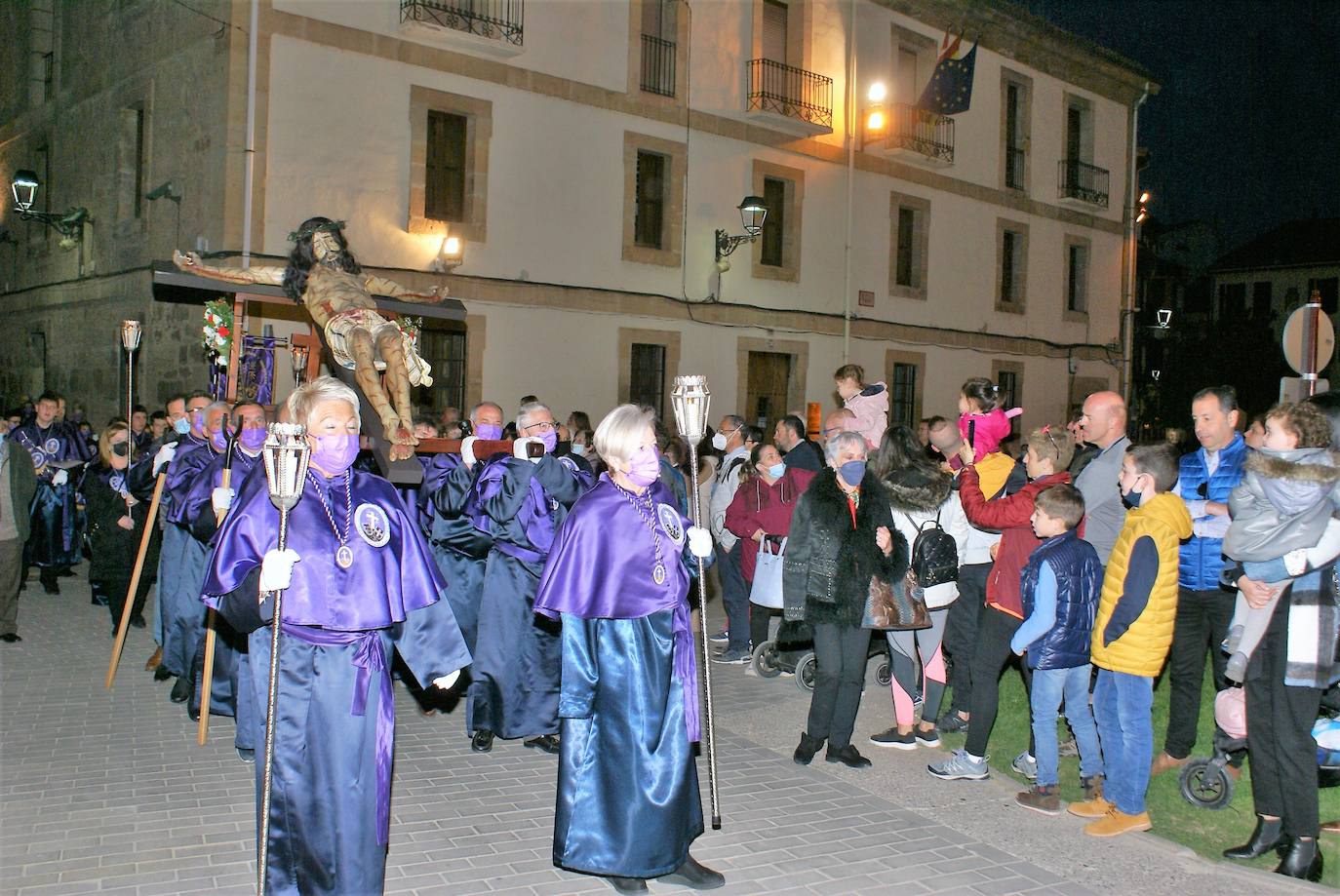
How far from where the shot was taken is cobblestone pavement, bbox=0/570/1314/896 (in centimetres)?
500

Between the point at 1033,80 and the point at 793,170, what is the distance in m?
8.49

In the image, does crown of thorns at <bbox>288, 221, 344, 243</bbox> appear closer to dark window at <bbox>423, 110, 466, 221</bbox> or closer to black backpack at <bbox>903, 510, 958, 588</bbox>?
black backpack at <bbox>903, 510, 958, 588</bbox>

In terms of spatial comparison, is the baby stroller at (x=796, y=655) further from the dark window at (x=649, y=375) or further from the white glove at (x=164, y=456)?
the dark window at (x=649, y=375)

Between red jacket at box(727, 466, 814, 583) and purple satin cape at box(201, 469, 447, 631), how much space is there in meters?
4.53

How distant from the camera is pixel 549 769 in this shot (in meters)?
6.66

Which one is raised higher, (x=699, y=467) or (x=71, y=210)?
(x=71, y=210)

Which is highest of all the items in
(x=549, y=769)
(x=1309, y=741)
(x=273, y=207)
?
(x=273, y=207)

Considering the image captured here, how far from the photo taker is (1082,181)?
94.0 ft

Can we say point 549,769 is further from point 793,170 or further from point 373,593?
point 793,170

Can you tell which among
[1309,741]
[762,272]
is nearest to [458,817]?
[1309,741]

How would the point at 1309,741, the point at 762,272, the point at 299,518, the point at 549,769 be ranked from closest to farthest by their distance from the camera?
1. the point at 299,518
2. the point at 1309,741
3. the point at 549,769
4. the point at 762,272

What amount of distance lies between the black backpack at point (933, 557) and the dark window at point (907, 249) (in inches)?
711

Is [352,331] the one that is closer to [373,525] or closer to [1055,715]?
[373,525]

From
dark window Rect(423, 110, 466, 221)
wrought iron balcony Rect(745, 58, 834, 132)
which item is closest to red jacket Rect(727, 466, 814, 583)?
dark window Rect(423, 110, 466, 221)
